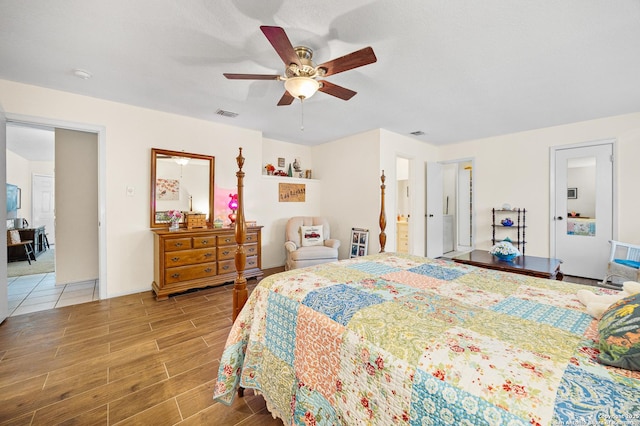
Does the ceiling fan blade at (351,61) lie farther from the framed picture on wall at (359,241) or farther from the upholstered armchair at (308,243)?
the framed picture on wall at (359,241)

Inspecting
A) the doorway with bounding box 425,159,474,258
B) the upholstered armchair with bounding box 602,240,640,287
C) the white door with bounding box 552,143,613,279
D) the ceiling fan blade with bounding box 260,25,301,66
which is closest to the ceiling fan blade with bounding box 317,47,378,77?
the ceiling fan blade with bounding box 260,25,301,66

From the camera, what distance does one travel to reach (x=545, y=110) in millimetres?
3594

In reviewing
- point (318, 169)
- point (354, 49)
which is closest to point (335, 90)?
point (354, 49)

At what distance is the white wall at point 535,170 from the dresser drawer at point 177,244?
5210 millimetres

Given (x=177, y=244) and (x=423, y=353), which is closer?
(x=423, y=353)

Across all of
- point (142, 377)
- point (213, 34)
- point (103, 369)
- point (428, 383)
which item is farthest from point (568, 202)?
point (103, 369)

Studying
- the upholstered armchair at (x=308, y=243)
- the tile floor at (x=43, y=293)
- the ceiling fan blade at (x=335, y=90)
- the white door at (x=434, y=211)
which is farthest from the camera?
the white door at (x=434, y=211)

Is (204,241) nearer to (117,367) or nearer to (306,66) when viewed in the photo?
(117,367)

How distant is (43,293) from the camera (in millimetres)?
3479

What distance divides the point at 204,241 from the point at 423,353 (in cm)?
341

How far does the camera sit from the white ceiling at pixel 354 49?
69.4 inches

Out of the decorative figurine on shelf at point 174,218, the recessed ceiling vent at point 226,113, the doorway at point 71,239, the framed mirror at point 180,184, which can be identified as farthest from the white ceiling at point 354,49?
the decorative figurine on shelf at point 174,218

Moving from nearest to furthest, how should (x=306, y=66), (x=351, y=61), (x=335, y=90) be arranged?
(x=351, y=61) → (x=306, y=66) → (x=335, y=90)

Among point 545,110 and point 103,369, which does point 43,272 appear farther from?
point 545,110
